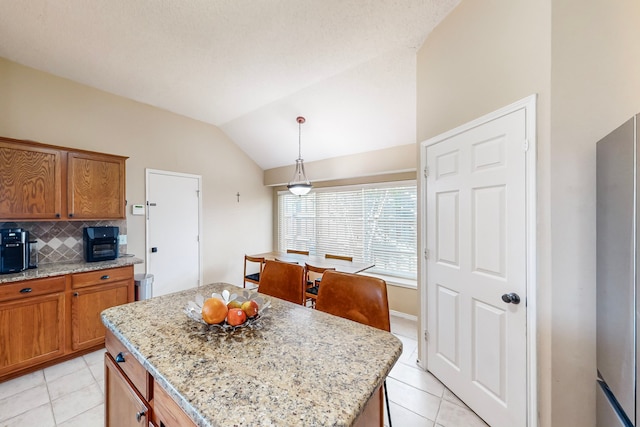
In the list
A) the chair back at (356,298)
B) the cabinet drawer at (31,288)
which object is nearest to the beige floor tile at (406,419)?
the chair back at (356,298)

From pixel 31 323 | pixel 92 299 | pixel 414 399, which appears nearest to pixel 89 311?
pixel 92 299

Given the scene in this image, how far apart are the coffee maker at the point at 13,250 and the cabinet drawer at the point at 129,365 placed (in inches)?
72.4

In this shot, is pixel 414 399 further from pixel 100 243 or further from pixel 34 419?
pixel 100 243

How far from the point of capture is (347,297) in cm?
150

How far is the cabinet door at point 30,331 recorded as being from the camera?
6.69 ft

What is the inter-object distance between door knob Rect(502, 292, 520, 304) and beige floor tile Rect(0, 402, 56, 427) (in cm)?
306

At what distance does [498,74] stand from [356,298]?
1673 millimetres

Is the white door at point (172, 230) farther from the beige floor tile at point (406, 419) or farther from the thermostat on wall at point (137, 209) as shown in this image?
the beige floor tile at point (406, 419)

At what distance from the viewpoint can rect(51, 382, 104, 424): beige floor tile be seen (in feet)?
5.80

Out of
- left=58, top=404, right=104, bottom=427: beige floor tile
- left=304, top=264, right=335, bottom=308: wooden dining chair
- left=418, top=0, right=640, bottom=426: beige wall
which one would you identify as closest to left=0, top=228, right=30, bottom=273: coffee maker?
left=58, top=404, right=104, bottom=427: beige floor tile

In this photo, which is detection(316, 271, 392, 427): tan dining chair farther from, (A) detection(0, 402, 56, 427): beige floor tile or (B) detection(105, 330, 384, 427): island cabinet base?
(A) detection(0, 402, 56, 427): beige floor tile

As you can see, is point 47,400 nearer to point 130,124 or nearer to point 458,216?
point 130,124

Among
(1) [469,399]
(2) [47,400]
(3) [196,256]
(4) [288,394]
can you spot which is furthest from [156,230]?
(1) [469,399]

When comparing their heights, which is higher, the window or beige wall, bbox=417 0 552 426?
beige wall, bbox=417 0 552 426
